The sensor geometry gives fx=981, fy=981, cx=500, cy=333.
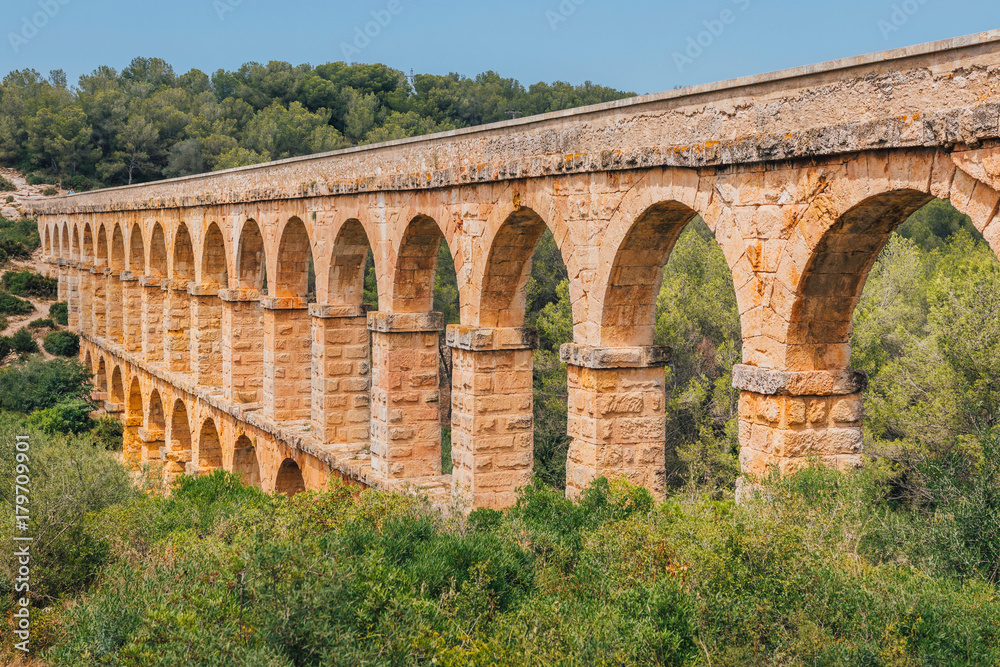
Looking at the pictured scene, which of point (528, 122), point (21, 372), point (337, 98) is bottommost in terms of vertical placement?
point (21, 372)

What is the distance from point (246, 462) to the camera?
1658 cm

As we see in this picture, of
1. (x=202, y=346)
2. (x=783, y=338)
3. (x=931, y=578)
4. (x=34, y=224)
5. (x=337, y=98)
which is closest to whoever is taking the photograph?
(x=931, y=578)

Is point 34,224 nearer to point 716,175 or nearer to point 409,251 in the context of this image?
point 409,251

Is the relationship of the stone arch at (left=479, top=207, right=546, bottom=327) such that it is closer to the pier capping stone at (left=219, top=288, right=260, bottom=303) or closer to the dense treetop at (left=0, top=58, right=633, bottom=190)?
the pier capping stone at (left=219, top=288, right=260, bottom=303)

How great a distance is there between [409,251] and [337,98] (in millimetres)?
40828

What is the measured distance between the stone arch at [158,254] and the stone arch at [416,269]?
12.3 m

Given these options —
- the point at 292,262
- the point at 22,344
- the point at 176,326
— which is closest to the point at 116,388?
the point at 22,344

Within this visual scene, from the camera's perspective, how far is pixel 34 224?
41.5m

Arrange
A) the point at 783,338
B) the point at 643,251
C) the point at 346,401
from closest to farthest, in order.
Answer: the point at 783,338, the point at 643,251, the point at 346,401

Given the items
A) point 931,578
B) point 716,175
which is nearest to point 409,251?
point 716,175

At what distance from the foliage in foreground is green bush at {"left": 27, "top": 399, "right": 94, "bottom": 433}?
16.8 meters

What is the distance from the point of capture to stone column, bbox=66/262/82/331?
98.5ft

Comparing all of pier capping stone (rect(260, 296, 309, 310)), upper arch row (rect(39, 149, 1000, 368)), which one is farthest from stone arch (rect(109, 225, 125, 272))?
upper arch row (rect(39, 149, 1000, 368))

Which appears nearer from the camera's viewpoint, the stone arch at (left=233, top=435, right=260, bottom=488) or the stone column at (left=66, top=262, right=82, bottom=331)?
the stone arch at (left=233, top=435, right=260, bottom=488)
